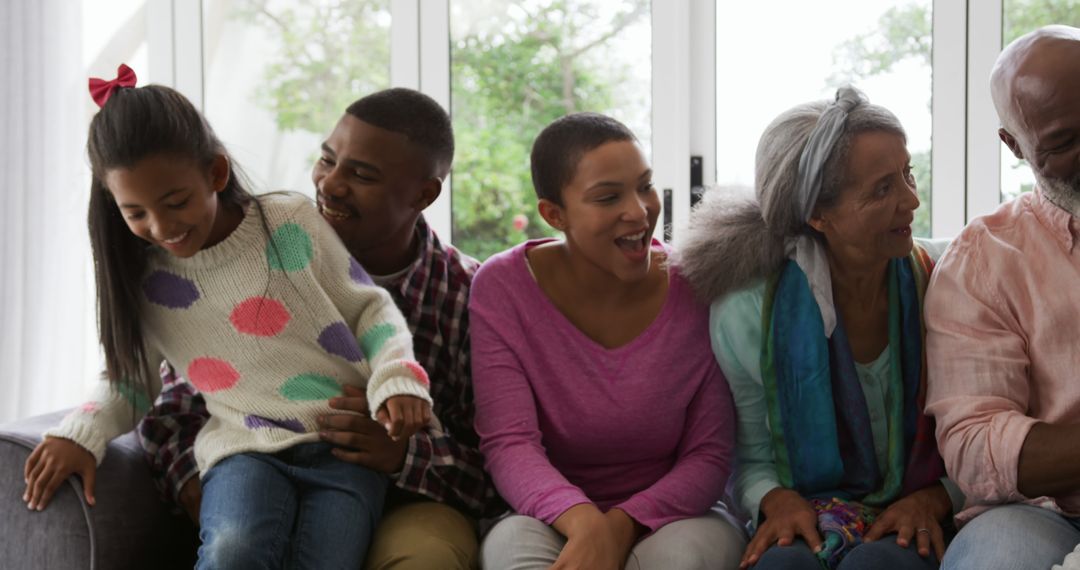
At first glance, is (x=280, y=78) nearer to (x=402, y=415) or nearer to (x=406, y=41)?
(x=406, y=41)

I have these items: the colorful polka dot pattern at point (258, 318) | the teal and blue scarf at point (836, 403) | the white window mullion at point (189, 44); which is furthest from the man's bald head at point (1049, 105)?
the white window mullion at point (189, 44)

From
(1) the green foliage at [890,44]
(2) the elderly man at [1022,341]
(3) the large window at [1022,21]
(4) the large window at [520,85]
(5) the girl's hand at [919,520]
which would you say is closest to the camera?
(2) the elderly man at [1022,341]

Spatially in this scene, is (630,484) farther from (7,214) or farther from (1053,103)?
(7,214)

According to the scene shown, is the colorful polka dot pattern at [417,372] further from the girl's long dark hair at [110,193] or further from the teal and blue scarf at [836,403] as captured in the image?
the teal and blue scarf at [836,403]

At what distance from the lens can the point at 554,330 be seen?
203 centimetres

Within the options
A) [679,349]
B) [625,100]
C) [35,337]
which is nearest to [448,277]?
[679,349]

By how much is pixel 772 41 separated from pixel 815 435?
6.85ft

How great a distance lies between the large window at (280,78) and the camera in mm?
3926

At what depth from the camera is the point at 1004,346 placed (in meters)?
1.77

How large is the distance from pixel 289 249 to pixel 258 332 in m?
0.15

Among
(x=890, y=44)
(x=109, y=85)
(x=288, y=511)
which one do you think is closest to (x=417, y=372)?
(x=288, y=511)

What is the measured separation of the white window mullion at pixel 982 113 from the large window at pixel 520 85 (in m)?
1.00

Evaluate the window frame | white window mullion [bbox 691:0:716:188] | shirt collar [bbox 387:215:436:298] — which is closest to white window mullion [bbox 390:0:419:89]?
the window frame

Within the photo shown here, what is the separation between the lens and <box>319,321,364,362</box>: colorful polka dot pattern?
1.96 m
